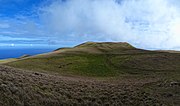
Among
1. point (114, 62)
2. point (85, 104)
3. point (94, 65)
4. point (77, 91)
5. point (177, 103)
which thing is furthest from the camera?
point (114, 62)

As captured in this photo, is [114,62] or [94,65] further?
[114,62]

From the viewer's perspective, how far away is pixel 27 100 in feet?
60.1

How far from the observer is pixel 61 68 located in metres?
53.6

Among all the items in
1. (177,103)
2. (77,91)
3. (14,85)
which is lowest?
(177,103)

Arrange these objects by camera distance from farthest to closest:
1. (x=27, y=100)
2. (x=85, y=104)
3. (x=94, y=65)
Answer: (x=94, y=65) → (x=85, y=104) → (x=27, y=100)

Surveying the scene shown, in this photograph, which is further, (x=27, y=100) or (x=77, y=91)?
(x=77, y=91)

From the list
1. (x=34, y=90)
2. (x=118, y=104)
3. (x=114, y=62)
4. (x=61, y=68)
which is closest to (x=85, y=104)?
(x=118, y=104)

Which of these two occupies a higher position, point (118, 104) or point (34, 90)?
point (34, 90)

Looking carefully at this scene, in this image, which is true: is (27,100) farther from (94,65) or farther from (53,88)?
(94,65)

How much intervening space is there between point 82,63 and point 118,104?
40398mm

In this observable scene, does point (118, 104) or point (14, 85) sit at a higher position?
Result: point (14, 85)

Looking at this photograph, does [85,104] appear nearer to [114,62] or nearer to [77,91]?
[77,91]

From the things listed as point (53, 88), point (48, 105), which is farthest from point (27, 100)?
point (53, 88)

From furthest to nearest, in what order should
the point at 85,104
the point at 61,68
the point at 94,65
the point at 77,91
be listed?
the point at 94,65 → the point at 61,68 → the point at 77,91 → the point at 85,104
